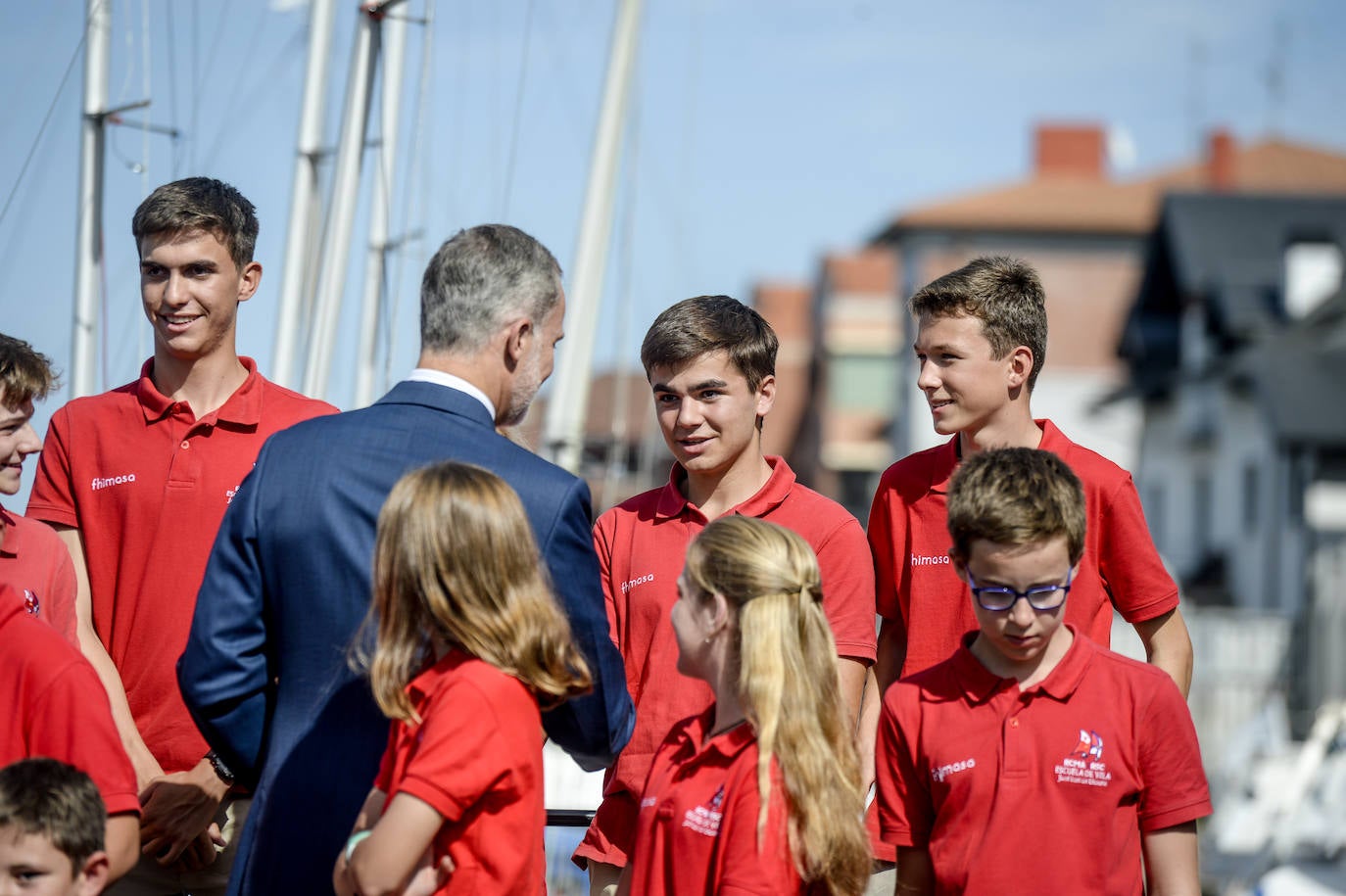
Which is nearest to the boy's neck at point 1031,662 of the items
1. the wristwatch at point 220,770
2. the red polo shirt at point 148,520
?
the wristwatch at point 220,770

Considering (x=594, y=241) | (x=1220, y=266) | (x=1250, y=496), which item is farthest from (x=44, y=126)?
(x=1220, y=266)

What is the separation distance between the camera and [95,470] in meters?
3.73

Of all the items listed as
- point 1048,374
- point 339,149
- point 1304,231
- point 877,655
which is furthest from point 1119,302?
point 877,655

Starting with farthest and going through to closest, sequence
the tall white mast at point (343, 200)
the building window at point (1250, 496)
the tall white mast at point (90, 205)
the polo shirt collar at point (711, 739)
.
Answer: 1. the building window at point (1250, 496)
2. the tall white mast at point (343, 200)
3. the tall white mast at point (90, 205)
4. the polo shirt collar at point (711, 739)

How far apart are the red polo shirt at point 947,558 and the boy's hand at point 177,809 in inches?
59.9

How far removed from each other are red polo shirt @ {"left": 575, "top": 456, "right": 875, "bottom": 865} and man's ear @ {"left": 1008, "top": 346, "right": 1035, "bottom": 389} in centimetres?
51

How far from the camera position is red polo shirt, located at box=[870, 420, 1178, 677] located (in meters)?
3.64

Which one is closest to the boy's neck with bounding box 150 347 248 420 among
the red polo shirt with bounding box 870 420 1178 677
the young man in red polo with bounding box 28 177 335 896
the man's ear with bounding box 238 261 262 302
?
the young man in red polo with bounding box 28 177 335 896

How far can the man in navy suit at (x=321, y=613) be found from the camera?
2.97 meters

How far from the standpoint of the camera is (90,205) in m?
6.26

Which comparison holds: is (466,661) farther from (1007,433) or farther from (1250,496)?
(1250,496)

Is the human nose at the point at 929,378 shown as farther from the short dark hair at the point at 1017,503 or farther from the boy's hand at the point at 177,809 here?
the boy's hand at the point at 177,809

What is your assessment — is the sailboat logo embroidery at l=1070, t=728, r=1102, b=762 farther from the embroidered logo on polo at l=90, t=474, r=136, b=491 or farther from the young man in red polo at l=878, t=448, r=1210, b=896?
the embroidered logo on polo at l=90, t=474, r=136, b=491

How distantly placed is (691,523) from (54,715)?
1462 mm
